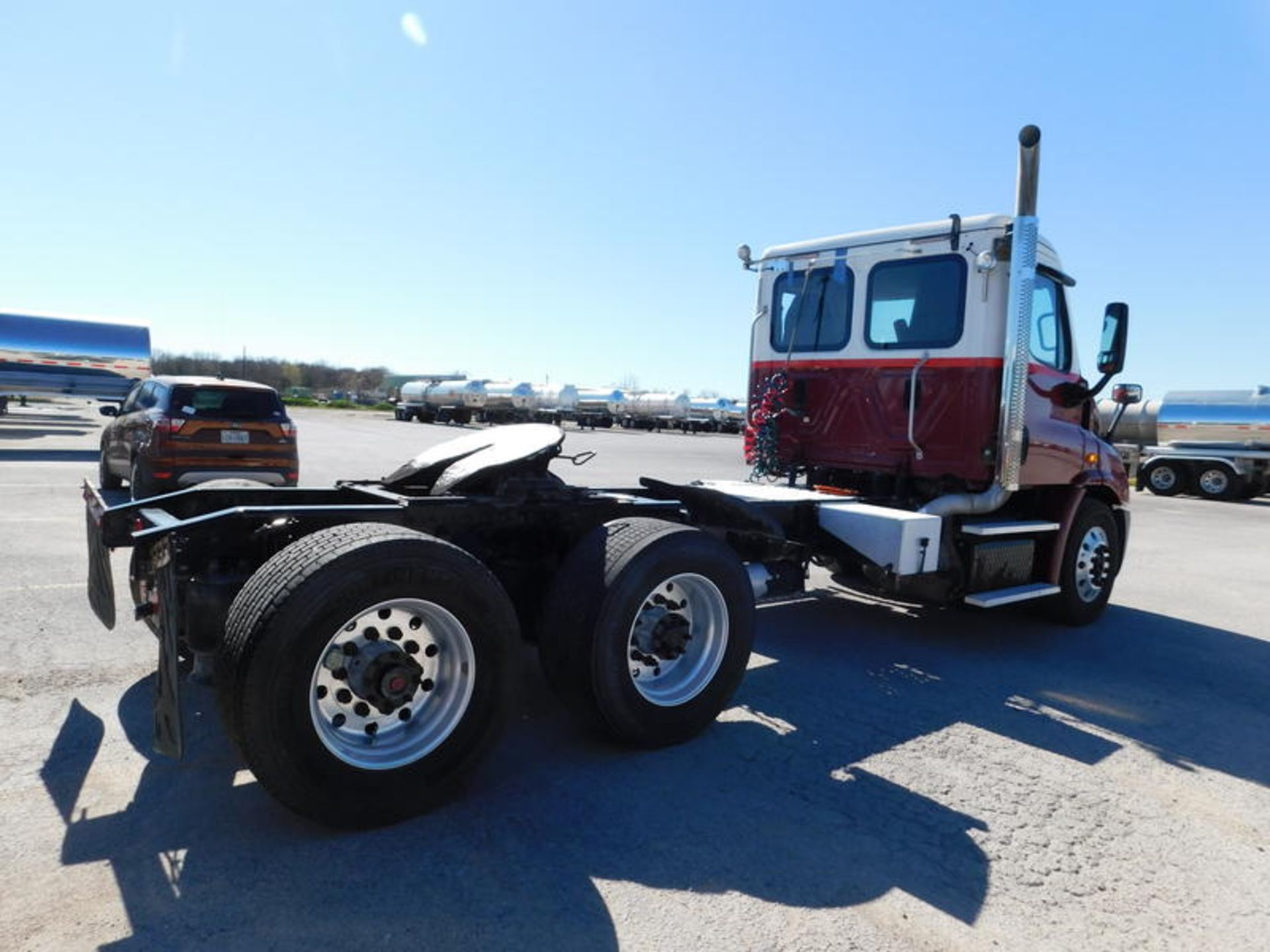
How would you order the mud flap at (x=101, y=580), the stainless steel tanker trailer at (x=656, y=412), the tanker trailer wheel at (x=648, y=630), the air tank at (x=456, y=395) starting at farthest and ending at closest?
1. the stainless steel tanker trailer at (x=656, y=412)
2. the air tank at (x=456, y=395)
3. the mud flap at (x=101, y=580)
4. the tanker trailer wheel at (x=648, y=630)

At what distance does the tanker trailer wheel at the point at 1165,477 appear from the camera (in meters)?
24.1

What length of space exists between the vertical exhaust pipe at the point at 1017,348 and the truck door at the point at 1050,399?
25 cm

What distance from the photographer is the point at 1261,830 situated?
139 inches

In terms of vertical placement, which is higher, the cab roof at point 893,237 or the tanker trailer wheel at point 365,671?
the cab roof at point 893,237

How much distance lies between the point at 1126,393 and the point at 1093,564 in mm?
1432

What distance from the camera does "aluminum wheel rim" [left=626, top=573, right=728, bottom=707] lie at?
406 centimetres

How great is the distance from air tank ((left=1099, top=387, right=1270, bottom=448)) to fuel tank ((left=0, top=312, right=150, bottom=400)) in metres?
27.8

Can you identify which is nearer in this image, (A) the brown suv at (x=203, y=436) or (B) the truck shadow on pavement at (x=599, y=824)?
(B) the truck shadow on pavement at (x=599, y=824)

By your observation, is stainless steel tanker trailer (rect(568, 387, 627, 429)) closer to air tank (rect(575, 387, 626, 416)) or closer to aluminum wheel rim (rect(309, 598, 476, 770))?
air tank (rect(575, 387, 626, 416))

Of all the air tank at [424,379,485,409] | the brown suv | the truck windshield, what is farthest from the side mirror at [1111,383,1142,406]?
the air tank at [424,379,485,409]

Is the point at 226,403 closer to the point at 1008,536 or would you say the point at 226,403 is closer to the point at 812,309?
the point at 812,309

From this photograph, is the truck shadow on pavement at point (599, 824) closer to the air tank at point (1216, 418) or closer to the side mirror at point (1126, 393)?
the side mirror at point (1126, 393)

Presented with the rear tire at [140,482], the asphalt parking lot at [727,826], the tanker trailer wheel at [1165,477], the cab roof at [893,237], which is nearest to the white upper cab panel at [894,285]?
the cab roof at [893,237]

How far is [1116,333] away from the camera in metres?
6.65
